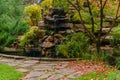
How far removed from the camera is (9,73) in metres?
8.24

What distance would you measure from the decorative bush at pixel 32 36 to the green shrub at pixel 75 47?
136 centimetres

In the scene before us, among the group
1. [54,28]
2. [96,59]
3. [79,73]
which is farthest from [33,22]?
[79,73]

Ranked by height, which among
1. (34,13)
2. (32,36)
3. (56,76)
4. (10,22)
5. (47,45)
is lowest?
(56,76)

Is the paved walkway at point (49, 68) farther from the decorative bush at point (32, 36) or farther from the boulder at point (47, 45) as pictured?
the decorative bush at point (32, 36)

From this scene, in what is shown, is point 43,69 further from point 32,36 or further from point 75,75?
point 32,36

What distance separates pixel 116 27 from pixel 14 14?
5814mm

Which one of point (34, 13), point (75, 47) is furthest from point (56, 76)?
point (34, 13)

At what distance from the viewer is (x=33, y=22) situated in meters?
13.6

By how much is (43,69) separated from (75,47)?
1.65 meters

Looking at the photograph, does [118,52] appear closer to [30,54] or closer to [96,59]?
[96,59]

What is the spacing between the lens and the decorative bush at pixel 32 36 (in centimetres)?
1136

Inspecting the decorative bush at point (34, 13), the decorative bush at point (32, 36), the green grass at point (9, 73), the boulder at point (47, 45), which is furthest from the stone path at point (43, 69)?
the decorative bush at point (34, 13)

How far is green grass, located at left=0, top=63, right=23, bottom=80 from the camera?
7875 mm

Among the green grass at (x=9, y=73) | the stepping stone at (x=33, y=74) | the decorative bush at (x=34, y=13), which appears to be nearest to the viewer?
the green grass at (x=9, y=73)
